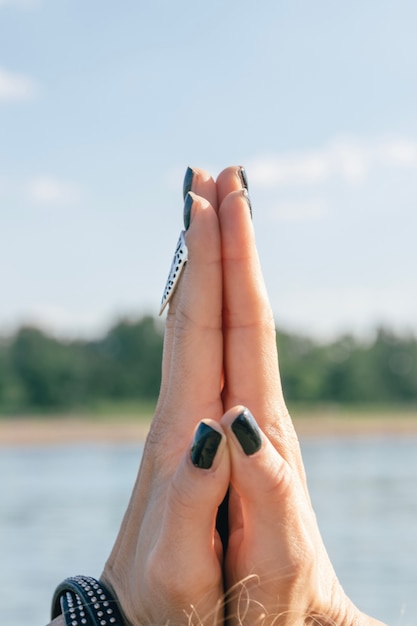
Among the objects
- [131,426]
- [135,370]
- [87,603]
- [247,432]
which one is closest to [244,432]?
[247,432]

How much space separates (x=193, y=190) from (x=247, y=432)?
44cm

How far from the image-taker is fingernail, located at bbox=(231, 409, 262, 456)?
1.30 m

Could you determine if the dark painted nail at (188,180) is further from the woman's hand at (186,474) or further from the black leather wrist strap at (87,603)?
the black leather wrist strap at (87,603)

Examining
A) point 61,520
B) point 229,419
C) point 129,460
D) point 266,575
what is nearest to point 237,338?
point 229,419

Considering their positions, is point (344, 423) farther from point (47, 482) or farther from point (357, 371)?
point (47, 482)

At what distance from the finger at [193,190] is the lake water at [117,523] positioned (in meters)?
0.61

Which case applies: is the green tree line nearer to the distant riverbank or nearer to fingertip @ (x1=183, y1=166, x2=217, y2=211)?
the distant riverbank

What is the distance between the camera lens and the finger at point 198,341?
1432 millimetres

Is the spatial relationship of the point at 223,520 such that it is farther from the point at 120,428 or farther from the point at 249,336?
the point at 120,428

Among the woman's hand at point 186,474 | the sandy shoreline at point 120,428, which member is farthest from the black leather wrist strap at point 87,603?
the sandy shoreline at point 120,428

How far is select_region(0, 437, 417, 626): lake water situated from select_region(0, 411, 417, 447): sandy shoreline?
5162 millimetres

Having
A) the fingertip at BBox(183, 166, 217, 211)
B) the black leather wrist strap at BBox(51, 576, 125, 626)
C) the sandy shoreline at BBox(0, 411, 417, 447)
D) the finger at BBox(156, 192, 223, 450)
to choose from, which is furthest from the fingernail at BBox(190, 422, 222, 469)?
the sandy shoreline at BBox(0, 411, 417, 447)

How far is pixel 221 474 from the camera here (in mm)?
1307

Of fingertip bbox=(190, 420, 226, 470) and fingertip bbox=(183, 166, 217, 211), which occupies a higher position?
fingertip bbox=(183, 166, 217, 211)
